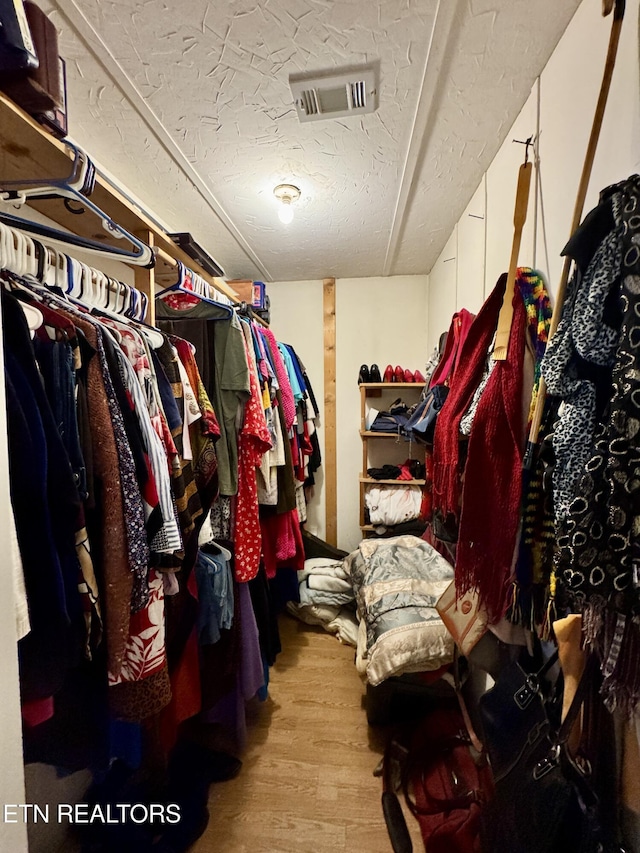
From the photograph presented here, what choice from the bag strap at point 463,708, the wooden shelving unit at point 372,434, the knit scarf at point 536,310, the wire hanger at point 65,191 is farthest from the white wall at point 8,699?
the wooden shelving unit at point 372,434

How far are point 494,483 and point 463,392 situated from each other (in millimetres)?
304

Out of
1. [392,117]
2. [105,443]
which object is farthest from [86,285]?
[392,117]

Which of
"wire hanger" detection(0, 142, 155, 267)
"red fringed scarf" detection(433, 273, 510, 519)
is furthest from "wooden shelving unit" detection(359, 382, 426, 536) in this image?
"wire hanger" detection(0, 142, 155, 267)

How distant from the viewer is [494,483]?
2.70ft

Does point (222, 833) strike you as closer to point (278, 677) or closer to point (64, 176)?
point (278, 677)

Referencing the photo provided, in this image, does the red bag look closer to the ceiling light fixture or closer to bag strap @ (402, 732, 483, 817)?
bag strap @ (402, 732, 483, 817)

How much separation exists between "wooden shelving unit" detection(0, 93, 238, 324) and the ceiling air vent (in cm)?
57


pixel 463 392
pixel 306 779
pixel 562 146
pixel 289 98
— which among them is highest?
pixel 289 98

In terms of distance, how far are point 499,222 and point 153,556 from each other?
1.43 metres

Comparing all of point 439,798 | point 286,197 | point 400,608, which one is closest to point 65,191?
point 286,197

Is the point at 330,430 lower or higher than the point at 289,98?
lower

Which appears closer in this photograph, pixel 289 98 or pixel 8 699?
pixel 8 699

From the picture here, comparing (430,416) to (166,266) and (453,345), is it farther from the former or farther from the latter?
(166,266)

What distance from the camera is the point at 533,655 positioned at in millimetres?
864
